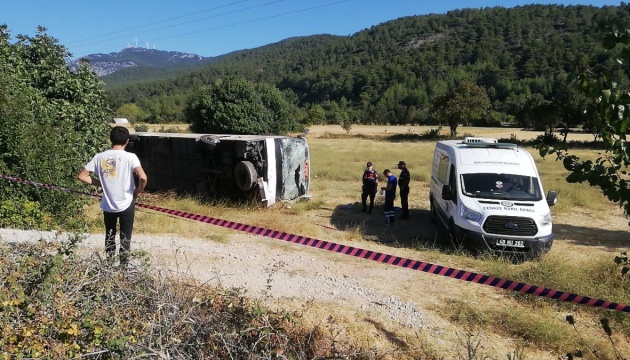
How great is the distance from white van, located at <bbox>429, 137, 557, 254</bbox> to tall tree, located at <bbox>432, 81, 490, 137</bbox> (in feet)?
124

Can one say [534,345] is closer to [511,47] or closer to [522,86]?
[522,86]

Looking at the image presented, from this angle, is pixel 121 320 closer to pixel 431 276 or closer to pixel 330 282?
pixel 330 282

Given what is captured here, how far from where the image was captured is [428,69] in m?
139

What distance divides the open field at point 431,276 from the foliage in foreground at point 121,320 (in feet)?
4.65

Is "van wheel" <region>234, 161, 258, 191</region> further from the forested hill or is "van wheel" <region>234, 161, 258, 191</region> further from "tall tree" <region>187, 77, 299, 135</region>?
the forested hill

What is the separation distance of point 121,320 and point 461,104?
46805 mm

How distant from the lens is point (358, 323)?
4820 mm

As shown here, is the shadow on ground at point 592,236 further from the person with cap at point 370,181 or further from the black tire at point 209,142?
the black tire at point 209,142

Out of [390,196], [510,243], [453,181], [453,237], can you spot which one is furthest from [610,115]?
[390,196]

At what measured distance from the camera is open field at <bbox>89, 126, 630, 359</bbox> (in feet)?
15.6

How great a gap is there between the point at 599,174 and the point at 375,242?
269 inches

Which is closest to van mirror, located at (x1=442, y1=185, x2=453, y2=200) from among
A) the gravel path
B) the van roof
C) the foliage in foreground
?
A: the van roof

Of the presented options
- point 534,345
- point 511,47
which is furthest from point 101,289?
point 511,47

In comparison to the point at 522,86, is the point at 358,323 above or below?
below
